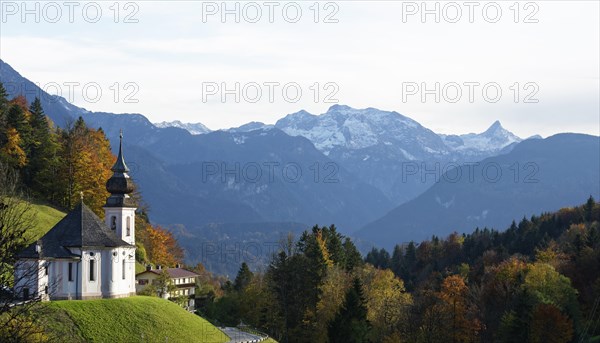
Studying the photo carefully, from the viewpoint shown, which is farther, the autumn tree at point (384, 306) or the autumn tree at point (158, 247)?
the autumn tree at point (158, 247)

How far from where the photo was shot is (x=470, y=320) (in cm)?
9425

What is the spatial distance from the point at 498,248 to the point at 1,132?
314 feet

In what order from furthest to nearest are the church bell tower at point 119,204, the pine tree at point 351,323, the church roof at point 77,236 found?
the church bell tower at point 119,204 → the pine tree at point 351,323 → the church roof at point 77,236

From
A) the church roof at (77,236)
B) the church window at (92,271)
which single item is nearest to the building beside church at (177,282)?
the church roof at (77,236)

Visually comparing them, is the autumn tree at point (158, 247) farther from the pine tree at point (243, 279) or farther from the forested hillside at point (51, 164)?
the forested hillside at point (51, 164)

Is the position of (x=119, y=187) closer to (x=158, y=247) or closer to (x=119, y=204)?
(x=119, y=204)

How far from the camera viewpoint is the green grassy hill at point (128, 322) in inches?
2709

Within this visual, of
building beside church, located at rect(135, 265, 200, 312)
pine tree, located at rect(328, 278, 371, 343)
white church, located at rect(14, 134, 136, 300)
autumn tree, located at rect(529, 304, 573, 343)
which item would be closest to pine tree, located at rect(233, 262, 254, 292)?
building beside church, located at rect(135, 265, 200, 312)

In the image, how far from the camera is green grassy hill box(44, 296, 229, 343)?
68812 mm

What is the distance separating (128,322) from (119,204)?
15779 mm

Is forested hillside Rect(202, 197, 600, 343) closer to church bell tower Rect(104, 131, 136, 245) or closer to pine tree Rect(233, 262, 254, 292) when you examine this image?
pine tree Rect(233, 262, 254, 292)

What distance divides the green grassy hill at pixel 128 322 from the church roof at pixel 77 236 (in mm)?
4975

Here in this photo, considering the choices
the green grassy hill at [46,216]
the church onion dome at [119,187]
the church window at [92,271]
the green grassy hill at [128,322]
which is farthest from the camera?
the green grassy hill at [46,216]

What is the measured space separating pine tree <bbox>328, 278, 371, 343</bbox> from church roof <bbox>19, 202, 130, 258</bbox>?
21027 millimetres
